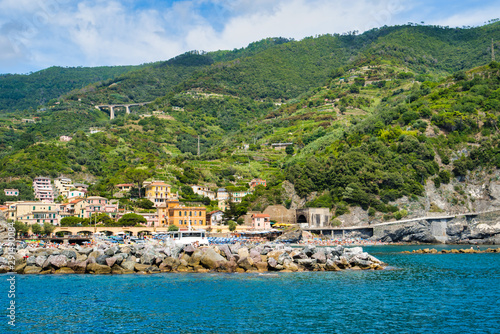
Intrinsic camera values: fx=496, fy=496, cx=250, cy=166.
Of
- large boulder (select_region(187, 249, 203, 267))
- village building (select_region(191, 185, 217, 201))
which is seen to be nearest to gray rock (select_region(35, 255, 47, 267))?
large boulder (select_region(187, 249, 203, 267))

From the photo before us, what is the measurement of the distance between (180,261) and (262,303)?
1522cm

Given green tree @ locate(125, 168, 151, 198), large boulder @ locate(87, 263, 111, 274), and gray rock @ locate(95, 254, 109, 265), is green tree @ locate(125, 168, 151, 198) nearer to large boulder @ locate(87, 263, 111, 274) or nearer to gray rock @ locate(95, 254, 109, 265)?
Result: gray rock @ locate(95, 254, 109, 265)

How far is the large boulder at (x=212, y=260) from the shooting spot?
42.0m

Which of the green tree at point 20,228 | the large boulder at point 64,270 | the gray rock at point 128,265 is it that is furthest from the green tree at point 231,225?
the large boulder at point 64,270

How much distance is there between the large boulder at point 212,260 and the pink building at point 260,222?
41557 mm

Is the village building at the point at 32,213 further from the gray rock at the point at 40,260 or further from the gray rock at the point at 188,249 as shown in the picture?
the gray rock at the point at 188,249

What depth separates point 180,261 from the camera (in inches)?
1682

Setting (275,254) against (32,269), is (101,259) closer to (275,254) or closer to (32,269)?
(32,269)

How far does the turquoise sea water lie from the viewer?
79.0 feet

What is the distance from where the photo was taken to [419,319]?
83.7ft

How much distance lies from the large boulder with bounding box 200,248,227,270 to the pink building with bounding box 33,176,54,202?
62506 millimetres

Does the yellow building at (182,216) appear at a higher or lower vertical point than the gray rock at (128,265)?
higher

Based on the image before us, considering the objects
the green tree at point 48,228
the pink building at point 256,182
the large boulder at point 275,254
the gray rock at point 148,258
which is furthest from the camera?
the pink building at point 256,182

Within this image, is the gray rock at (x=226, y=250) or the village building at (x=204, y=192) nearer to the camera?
the gray rock at (x=226, y=250)
